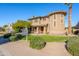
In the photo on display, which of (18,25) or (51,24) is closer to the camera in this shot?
(18,25)

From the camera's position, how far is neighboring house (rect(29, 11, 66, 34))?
83.4 feet

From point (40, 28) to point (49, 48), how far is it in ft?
55.9

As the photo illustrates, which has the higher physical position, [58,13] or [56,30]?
[58,13]

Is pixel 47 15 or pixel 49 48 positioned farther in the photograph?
pixel 47 15

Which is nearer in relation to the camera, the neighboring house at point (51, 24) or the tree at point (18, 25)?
the tree at point (18, 25)

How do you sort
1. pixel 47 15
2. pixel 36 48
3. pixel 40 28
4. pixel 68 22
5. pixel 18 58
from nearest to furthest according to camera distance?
pixel 18 58 < pixel 36 48 < pixel 68 22 < pixel 47 15 < pixel 40 28

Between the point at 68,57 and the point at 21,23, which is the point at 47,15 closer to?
the point at 21,23

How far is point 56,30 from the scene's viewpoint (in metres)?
25.5

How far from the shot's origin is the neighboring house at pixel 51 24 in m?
25.4

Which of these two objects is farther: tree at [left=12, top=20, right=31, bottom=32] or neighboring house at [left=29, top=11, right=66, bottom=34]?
neighboring house at [left=29, top=11, right=66, bottom=34]

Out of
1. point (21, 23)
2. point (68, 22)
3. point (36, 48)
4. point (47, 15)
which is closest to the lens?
point (36, 48)

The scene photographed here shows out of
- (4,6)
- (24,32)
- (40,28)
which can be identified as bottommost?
(40,28)

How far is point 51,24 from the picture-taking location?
1048 inches

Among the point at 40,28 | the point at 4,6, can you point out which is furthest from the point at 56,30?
the point at 4,6
